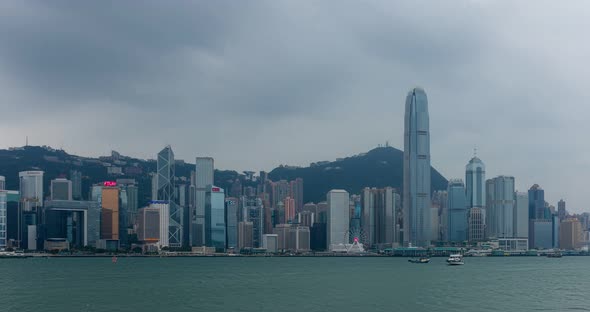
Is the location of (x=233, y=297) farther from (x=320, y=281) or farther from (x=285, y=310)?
A: (x=320, y=281)

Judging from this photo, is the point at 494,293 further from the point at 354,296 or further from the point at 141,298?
the point at 141,298

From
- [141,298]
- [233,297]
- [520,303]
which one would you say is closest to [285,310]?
[233,297]

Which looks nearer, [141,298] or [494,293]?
[141,298]

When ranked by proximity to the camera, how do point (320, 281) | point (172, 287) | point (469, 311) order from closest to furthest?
1. point (469, 311)
2. point (172, 287)
3. point (320, 281)

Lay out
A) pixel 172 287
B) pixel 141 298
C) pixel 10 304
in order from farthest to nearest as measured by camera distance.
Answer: pixel 172 287 → pixel 141 298 → pixel 10 304

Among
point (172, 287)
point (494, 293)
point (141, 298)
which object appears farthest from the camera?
point (172, 287)

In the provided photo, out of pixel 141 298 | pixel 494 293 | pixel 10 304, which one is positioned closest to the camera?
pixel 10 304

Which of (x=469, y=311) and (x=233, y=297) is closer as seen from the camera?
(x=469, y=311)

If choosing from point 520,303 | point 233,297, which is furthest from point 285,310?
point 520,303
